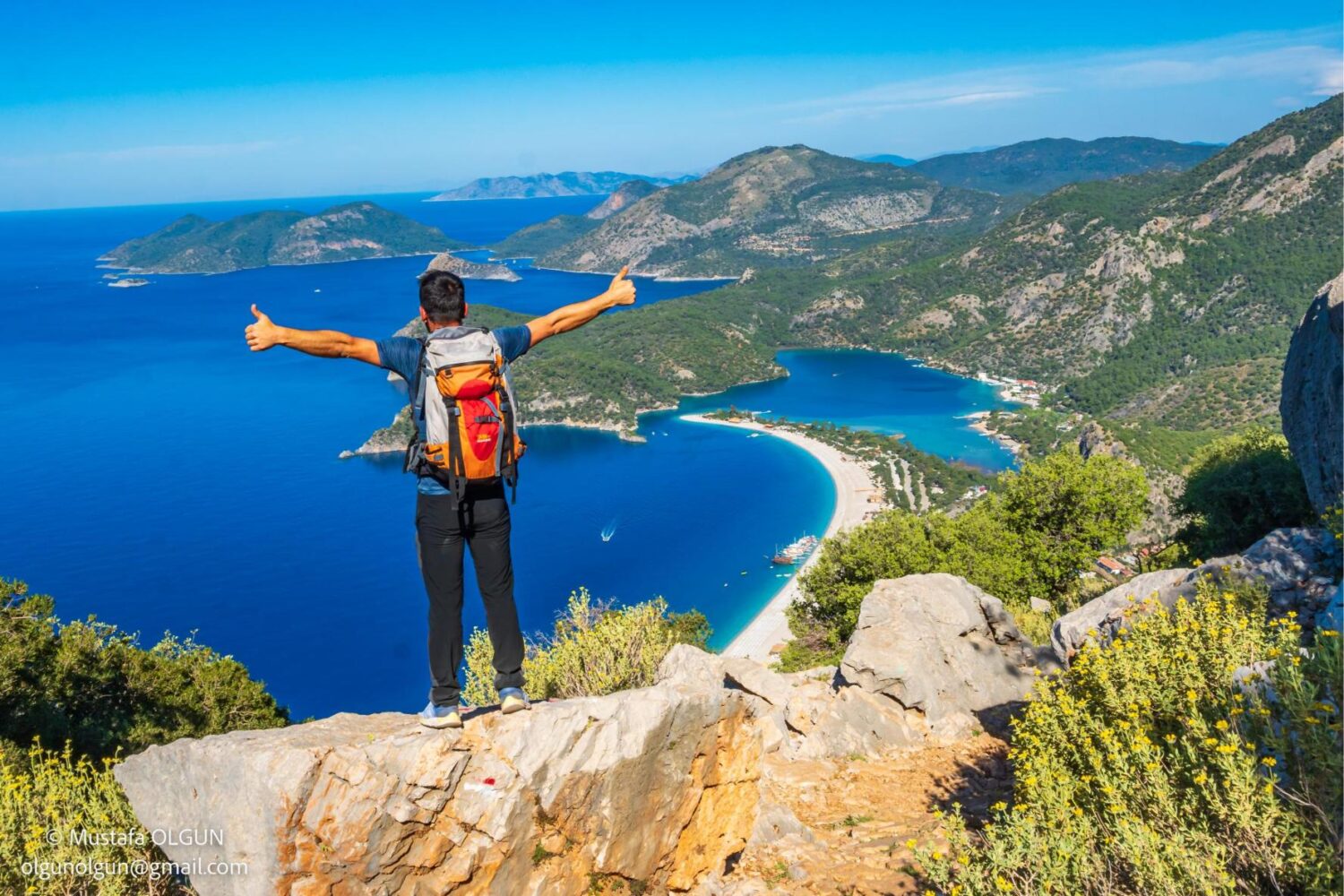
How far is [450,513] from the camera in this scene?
5895 millimetres

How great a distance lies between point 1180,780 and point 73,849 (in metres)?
8.30

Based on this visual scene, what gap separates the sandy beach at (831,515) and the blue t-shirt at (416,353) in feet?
134

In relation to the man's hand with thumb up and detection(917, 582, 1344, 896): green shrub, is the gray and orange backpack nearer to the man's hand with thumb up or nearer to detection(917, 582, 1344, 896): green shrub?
the man's hand with thumb up

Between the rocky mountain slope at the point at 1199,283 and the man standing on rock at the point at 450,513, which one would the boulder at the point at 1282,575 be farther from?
the rocky mountain slope at the point at 1199,283

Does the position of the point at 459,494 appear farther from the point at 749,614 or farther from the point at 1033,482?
the point at 749,614

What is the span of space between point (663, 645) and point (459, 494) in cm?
1791

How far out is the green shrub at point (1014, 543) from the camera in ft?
98.9

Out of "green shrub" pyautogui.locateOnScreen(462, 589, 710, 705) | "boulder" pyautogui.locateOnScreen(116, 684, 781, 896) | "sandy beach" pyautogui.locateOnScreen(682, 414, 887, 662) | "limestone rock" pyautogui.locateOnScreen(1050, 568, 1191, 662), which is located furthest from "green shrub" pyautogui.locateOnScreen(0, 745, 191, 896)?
"sandy beach" pyautogui.locateOnScreen(682, 414, 887, 662)

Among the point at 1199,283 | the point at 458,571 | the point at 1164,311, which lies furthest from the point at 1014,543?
the point at 1199,283

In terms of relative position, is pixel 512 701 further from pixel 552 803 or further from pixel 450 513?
pixel 450 513

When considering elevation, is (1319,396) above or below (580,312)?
below

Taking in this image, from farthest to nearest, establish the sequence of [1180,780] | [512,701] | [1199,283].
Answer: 1. [1199,283]
2. [512,701]
3. [1180,780]

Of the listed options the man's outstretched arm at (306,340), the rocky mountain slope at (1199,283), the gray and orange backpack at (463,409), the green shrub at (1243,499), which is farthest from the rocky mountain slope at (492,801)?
the rocky mountain slope at (1199,283)

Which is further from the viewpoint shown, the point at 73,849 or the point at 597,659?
the point at 597,659
